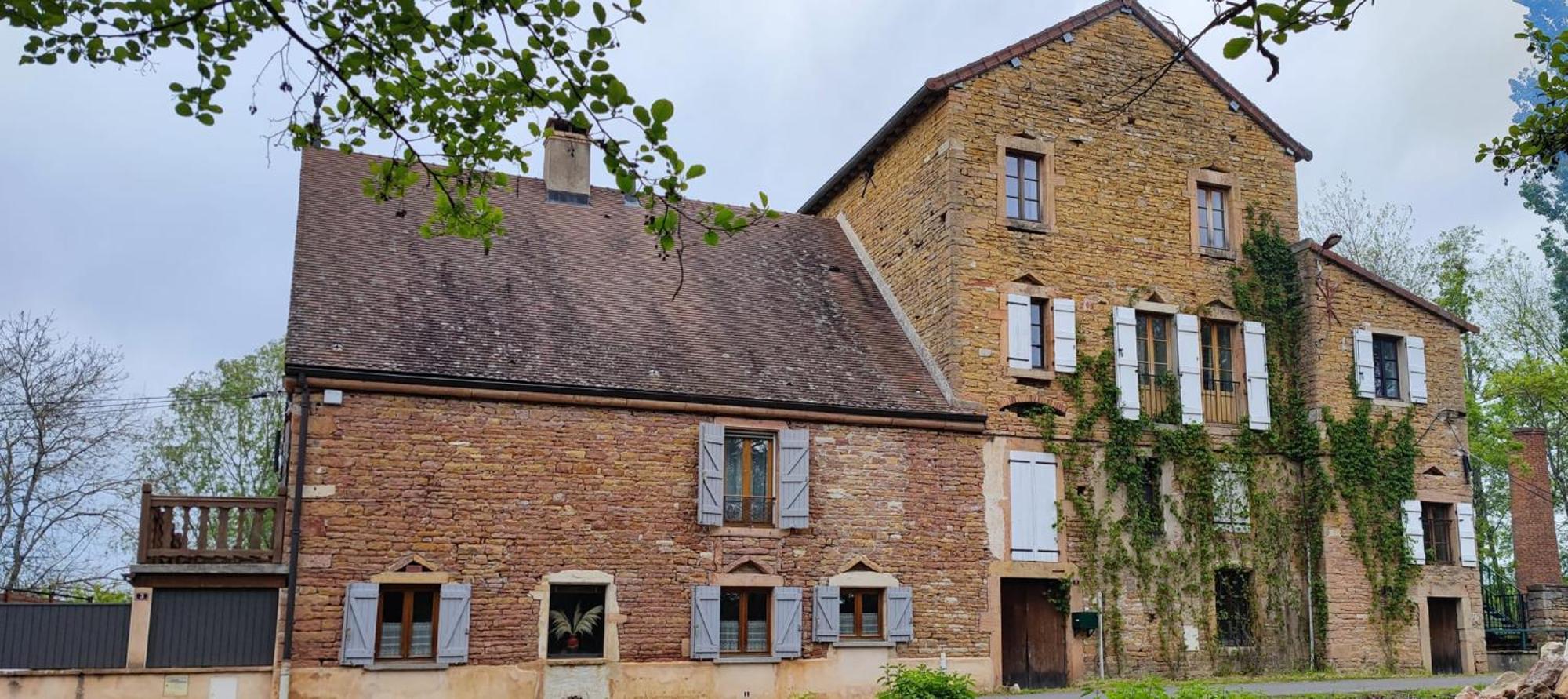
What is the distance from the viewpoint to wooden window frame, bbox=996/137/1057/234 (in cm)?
1964

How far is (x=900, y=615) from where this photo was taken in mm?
17469

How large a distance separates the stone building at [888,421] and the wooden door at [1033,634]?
5cm

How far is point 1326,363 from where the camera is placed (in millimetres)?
20453

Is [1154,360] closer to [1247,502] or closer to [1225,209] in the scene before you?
[1247,502]

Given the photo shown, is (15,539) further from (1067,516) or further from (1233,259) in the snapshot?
(1233,259)

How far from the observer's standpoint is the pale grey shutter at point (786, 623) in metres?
16.7

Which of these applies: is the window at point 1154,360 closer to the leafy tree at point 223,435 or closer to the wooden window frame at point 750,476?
the wooden window frame at point 750,476

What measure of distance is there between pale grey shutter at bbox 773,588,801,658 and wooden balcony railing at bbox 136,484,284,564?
19.8 feet

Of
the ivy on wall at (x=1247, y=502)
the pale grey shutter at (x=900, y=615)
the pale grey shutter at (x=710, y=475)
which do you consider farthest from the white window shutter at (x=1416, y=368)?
the pale grey shutter at (x=710, y=475)

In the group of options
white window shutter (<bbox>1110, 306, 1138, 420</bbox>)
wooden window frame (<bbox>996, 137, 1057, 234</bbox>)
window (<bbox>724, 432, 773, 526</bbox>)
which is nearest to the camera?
window (<bbox>724, 432, 773, 526</bbox>)

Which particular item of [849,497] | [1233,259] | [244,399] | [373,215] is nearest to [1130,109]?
[1233,259]

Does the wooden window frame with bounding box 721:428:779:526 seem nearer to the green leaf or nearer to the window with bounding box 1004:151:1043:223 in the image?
the window with bounding box 1004:151:1043:223

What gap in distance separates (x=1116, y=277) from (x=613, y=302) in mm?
7634

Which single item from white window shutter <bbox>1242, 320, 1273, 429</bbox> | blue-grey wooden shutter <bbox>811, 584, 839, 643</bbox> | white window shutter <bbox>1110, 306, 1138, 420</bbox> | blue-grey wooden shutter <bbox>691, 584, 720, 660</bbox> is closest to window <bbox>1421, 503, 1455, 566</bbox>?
white window shutter <bbox>1242, 320, 1273, 429</bbox>
